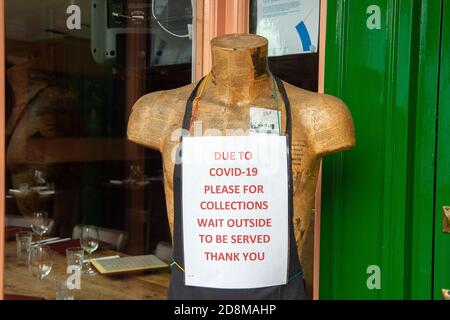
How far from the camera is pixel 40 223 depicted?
8.29 ft

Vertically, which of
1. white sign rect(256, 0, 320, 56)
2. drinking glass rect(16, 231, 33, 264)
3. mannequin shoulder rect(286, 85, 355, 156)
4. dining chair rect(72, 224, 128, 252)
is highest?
white sign rect(256, 0, 320, 56)

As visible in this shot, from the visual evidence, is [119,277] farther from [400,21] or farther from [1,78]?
[400,21]

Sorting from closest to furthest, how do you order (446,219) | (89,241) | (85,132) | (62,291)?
(446,219) < (62,291) < (89,241) < (85,132)

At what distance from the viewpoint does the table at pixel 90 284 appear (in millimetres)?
2088

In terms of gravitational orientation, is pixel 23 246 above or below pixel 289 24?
below

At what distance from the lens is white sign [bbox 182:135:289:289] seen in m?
1.42

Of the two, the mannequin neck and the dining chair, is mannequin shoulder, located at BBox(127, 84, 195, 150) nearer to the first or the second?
the mannequin neck

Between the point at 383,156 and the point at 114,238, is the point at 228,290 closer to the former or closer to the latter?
the point at 383,156

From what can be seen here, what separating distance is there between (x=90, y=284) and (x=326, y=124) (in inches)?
51.4

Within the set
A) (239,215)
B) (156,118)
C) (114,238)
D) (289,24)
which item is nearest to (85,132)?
(114,238)

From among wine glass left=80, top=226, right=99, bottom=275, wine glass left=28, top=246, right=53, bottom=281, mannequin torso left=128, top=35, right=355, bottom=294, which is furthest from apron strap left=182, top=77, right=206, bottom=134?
wine glass left=80, top=226, right=99, bottom=275

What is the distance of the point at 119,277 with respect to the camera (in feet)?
7.58

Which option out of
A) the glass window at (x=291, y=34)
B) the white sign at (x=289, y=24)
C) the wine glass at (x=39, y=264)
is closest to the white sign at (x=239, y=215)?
the glass window at (x=291, y=34)

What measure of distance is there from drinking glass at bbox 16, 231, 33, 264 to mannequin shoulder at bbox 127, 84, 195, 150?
92 centimetres
